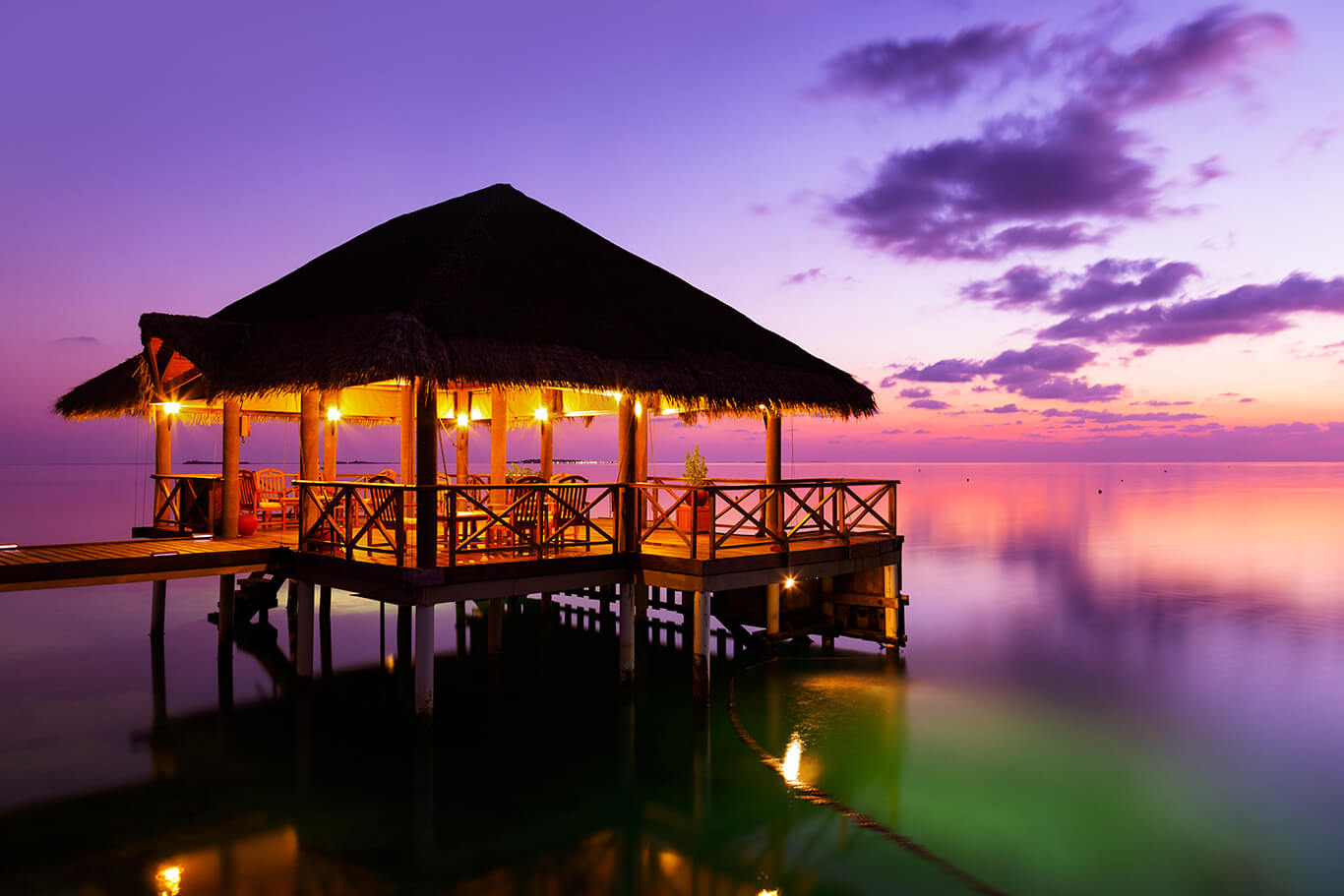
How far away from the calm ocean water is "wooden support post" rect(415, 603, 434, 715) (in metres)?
0.33

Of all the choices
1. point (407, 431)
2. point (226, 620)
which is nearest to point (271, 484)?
point (226, 620)

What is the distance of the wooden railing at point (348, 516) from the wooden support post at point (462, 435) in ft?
11.6

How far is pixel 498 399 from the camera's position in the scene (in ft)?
44.1

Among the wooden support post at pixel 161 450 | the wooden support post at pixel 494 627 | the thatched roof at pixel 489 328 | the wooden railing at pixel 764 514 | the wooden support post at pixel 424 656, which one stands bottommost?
the wooden support post at pixel 494 627

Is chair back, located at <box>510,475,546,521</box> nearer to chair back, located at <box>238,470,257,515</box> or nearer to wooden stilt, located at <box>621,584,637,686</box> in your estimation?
wooden stilt, located at <box>621,584,637,686</box>

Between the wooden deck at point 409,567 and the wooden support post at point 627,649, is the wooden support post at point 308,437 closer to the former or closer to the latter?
the wooden deck at point 409,567

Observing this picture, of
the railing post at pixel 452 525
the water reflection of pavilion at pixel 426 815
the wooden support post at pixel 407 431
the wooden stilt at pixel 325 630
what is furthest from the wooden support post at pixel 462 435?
the railing post at pixel 452 525

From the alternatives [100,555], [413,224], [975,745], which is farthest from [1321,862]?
[413,224]

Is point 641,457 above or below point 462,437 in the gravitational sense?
below

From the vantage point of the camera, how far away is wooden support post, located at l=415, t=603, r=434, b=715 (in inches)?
317

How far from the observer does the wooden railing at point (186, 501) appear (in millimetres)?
11195

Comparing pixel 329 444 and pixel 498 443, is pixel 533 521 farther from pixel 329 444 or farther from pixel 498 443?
pixel 329 444

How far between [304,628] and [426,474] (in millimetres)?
3291

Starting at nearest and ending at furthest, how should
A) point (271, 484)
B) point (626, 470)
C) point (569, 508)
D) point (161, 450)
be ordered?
point (569, 508)
point (626, 470)
point (161, 450)
point (271, 484)
